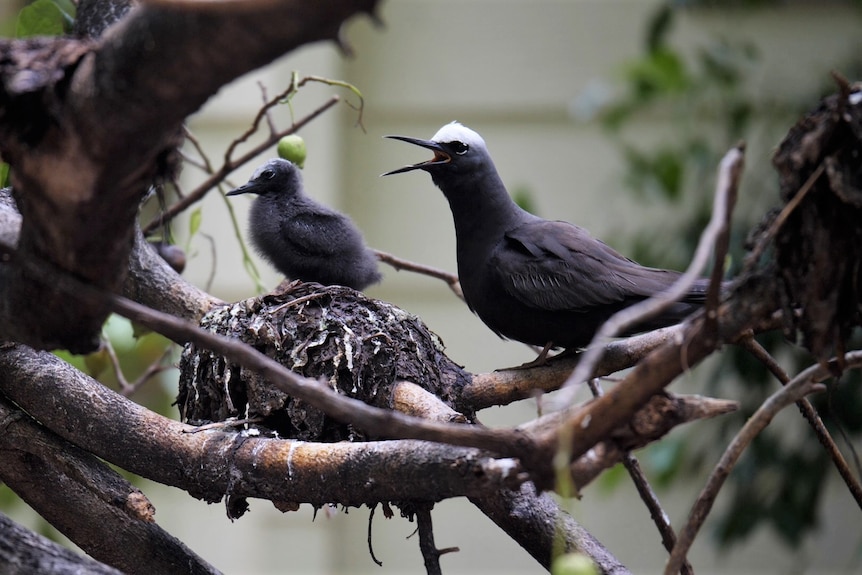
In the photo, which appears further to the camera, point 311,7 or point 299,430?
point 299,430

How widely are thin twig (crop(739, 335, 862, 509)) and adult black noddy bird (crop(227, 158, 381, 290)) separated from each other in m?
1.28

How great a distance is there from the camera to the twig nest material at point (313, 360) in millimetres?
1969

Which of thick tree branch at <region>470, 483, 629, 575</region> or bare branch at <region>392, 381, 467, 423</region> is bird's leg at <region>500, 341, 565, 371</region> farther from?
thick tree branch at <region>470, 483, 629, 575</region>

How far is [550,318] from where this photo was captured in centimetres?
220

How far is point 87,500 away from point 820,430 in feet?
4.30

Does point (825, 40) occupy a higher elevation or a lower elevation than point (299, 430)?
higher

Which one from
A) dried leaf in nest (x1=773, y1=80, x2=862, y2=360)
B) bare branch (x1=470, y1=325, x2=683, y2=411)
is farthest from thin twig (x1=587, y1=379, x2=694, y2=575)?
dried leaf in nest (x1=773, y1=80, x2=862, y2=360)

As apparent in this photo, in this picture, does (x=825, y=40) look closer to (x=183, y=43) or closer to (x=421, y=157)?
(x=421, y=157)

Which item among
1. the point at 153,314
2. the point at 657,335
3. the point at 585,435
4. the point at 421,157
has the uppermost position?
the point at 421,157

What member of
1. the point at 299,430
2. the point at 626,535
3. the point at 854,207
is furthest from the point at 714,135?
the point at 854,207

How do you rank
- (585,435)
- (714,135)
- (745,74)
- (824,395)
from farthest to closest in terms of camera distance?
(714,135)
(745,74)
(824,395)
(585,435)

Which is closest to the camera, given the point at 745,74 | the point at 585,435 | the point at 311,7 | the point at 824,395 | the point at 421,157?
the point at 311,7

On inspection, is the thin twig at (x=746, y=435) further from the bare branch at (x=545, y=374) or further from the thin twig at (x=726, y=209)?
the bare branch at (x=545, y=374)

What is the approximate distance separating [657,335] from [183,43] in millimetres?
1345
